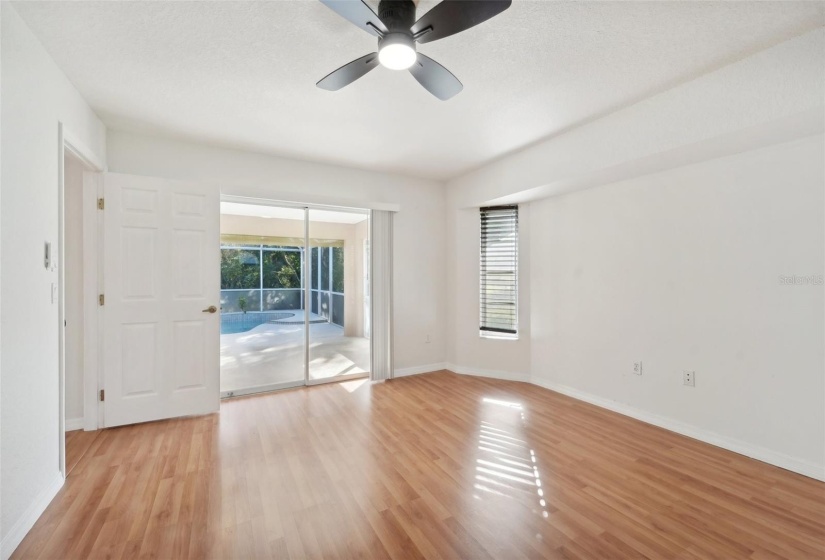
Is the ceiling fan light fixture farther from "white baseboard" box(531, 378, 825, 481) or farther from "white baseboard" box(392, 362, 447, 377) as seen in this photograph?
"white baseboard" box(392, 362, 447, 377)

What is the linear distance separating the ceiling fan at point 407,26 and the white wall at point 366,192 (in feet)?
6.71

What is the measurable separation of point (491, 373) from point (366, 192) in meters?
2.83

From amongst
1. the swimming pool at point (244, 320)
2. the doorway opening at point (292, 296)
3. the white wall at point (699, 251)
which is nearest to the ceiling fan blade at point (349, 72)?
the white wall at point (699, 251)

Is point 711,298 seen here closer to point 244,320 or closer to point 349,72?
point 349,72

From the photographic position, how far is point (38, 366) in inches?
76.2

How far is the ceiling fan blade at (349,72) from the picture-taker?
6.17ft

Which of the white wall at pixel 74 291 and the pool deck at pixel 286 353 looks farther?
the pool deck at pixel 286 353

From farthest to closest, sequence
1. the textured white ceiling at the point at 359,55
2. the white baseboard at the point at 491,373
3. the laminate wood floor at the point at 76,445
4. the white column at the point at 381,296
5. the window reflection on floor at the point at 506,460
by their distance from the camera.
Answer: the white column at the point at 381,296 → the white baseboard at the point at 491,373 → the laminate wood floor at the point at 76,445 → the window reflection on floor at the point at 506,460 → the textured white ceiling at the point at 359,55

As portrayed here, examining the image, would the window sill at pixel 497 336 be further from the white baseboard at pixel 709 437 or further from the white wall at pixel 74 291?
the white wall at pixel 74 291

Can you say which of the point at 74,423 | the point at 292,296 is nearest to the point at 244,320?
the point at 292,296

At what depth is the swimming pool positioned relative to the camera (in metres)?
4.18

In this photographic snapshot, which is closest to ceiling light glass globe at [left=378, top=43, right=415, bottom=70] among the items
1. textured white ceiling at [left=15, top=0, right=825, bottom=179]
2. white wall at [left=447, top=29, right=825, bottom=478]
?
textured white ceiling at [left=15, top=0, right=825, bottom=179]

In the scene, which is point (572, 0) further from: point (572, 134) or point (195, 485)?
point (195, 485)

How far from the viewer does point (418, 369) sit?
186 inches
